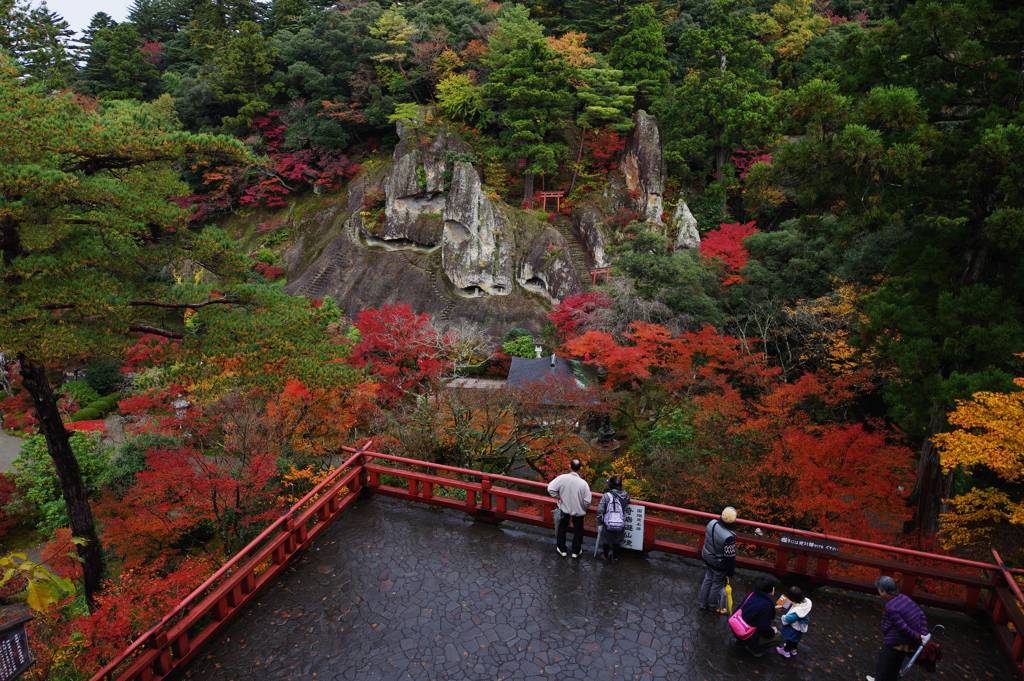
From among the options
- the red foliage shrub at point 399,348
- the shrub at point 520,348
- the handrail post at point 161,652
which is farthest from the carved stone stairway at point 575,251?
the handrail post at point 161,652

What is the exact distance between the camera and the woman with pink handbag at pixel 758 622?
19.2 ft

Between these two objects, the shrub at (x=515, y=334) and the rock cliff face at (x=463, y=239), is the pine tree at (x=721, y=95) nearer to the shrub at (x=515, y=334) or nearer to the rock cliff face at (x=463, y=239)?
the rock cliff face at (x=463, y=239)

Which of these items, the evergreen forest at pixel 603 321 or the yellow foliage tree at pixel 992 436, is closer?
the yellow foliage tree at pixel 992 436

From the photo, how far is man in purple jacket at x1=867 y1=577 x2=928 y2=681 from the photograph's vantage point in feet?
16.9

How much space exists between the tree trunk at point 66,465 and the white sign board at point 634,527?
29.3 ft

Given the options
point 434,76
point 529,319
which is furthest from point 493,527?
point 434,76

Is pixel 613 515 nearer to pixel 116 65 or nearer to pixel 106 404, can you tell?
pixel 106 404

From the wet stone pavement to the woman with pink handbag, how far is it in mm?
192

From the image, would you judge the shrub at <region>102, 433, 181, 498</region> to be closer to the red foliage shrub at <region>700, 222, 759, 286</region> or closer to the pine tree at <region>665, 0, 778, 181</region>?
the red foliage shrub at <region>700, 222, 759, 286</region>

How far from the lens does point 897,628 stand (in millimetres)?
5234

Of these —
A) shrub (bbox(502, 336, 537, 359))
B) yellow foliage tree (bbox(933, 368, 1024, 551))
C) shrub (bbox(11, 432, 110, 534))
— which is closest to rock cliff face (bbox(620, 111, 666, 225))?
shrub (bbox(502, 336, 537, 359))

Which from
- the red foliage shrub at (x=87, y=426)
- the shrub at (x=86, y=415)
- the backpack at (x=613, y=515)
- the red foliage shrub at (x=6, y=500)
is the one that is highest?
the backpack at (x=613, y=515)

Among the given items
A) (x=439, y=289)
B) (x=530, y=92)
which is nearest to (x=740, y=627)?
(x=439, y=289)

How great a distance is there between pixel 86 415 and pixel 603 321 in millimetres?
22504
